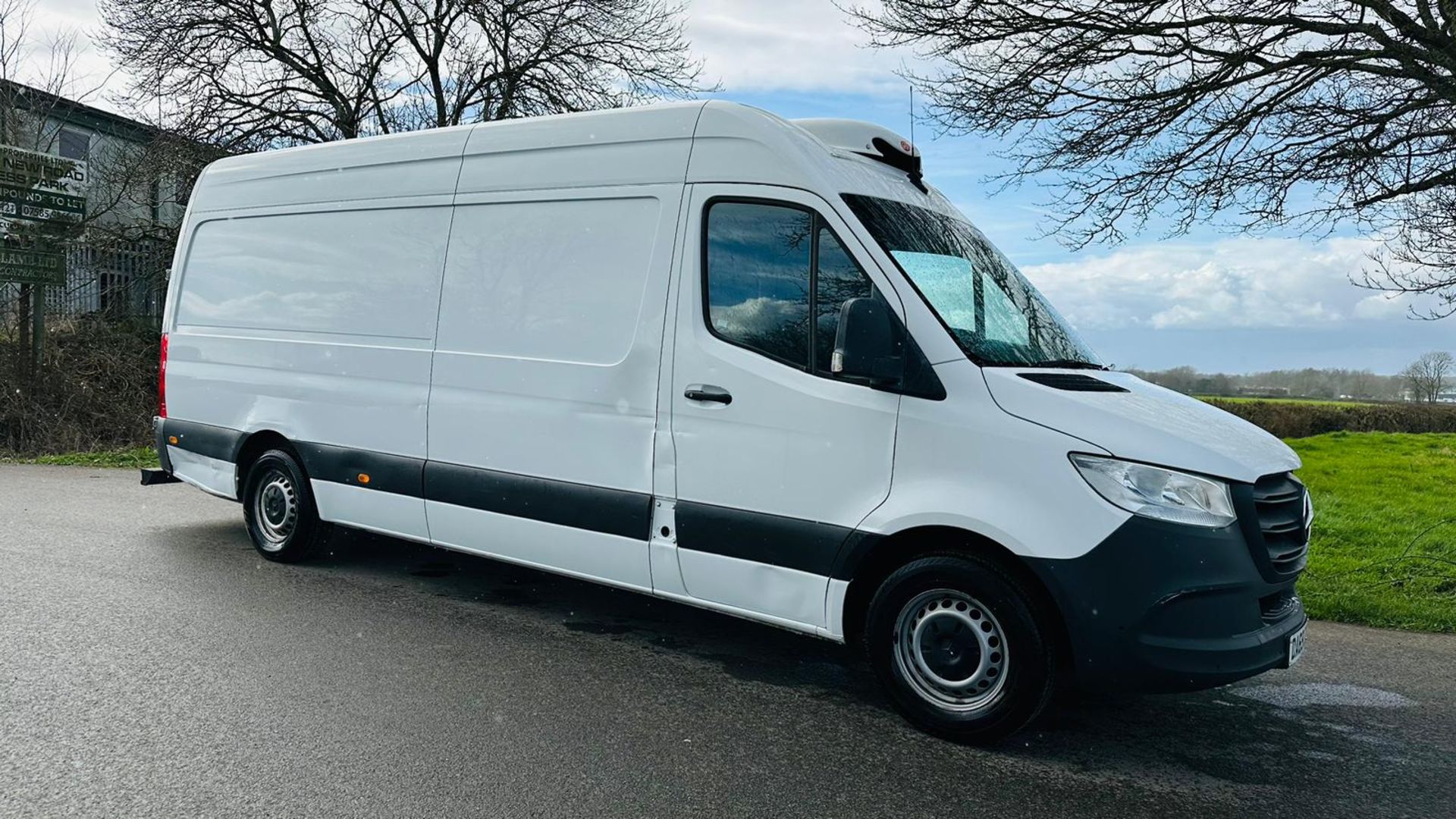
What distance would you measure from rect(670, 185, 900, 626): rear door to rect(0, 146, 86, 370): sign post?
15.5m

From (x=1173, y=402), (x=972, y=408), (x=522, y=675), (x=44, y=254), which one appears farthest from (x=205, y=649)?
(x=44, y=254)

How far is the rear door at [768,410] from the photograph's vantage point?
4.40m

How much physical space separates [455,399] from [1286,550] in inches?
162

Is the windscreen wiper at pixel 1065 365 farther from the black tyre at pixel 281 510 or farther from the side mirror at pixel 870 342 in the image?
the black tyre at pixel 281 510

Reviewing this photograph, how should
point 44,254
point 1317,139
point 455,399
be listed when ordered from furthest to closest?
1. point 44,254
2. point 1317,139
3. point 455,399

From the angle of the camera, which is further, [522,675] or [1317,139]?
[1317,139]

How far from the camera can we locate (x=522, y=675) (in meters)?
4.82

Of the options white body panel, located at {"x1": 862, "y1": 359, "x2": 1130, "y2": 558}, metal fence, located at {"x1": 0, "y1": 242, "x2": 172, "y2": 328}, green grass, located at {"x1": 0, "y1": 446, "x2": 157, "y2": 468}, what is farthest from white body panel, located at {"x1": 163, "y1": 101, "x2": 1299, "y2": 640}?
metal fence, located at {"x1": 0, "y1": 242, "x2": 172, "y2": 328}

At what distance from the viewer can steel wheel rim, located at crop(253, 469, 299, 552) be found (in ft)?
22.8

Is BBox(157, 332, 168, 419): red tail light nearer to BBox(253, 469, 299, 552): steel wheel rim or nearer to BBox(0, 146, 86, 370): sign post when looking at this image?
BBox(253, 469, 299, 552): steel wheel rim

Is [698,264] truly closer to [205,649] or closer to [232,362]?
[205,649]

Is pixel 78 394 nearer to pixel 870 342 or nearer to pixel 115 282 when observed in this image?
pixel 115 282

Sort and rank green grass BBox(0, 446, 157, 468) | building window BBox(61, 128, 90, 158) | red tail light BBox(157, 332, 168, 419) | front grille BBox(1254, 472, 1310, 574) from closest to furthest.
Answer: front grille BBox(1254, 472, 1310, 574)
red tail light BBox(157, 332, 168, 419)
green grass BBox(0, 446, 157, 468)
building window BBox(61, 128, 90, 158)

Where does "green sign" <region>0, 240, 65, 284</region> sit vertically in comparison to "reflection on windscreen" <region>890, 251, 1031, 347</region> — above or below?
above
